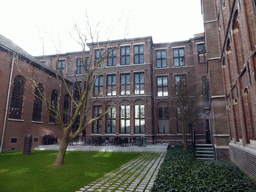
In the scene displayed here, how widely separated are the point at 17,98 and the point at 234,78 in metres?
18.0

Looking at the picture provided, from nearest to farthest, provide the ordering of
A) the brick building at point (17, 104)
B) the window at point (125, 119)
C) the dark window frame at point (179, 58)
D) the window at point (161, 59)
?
the brick building at point (17, 104) < the window at point (125, 119) < the dark window frame at point (179, 58) < the window at point (161, 59)

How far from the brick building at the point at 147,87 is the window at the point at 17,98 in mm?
5941

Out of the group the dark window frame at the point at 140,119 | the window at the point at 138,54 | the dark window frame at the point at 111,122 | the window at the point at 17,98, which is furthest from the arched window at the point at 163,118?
the window at the point at 17,98

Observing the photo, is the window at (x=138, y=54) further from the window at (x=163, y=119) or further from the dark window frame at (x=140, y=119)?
the window at (x=163, y=119)

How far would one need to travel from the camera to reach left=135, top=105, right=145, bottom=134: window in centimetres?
2234

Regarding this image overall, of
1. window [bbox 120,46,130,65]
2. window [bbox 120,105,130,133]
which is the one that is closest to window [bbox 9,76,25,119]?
window [bbox 120,105,130,133]

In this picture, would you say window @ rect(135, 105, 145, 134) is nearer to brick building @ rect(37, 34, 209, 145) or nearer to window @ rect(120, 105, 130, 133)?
brick building @ rect(37, 34, 209, 145)

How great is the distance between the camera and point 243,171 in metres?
6.82

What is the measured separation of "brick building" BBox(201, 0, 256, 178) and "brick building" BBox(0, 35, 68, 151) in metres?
13.3

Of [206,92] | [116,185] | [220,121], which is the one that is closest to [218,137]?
[220,121]

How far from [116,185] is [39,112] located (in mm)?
17517

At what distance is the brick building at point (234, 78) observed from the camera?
5625mm

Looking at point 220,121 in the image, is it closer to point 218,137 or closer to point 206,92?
point 218,137

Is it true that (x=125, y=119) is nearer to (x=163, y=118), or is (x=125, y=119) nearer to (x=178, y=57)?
(x=163, y=118)
